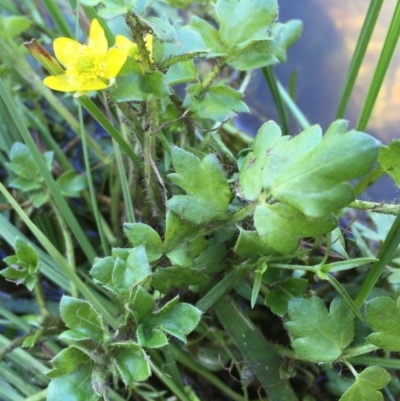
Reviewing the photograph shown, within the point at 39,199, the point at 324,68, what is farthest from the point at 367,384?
the point at 324,68

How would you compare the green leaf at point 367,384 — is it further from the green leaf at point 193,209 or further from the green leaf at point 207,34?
the green leaf at point 207,34

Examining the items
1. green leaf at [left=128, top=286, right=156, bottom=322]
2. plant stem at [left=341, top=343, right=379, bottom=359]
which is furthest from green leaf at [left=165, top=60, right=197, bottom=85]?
plant stem at [left=341, top=343, right=379, bottom=359]

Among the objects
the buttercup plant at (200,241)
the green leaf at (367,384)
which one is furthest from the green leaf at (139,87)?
the green leaf at (367,384)

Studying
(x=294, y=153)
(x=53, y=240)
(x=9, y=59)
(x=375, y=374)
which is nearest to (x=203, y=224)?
(x=294, y=153)

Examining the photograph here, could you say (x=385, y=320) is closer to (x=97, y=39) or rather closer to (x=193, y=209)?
(x=193, y=209)

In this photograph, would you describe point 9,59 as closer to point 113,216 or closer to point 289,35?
point 113,216

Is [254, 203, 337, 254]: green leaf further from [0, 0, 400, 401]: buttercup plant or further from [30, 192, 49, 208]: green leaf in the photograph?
[30, 192, 49, 208]: green leaf
